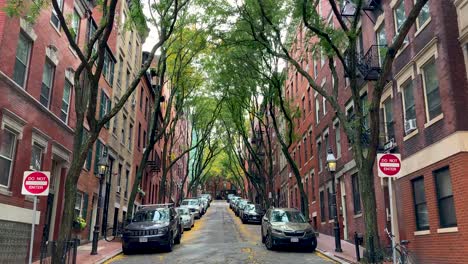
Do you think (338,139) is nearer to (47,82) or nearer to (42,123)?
(47,82)

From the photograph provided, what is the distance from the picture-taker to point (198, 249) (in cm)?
1728

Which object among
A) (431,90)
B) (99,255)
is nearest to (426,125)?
(431,90)

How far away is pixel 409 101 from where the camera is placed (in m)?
15.7

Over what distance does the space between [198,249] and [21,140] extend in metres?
7.90

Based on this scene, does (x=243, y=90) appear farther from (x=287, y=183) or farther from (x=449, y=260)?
(x=449, y=260)

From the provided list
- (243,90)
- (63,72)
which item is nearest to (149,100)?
(243,90)

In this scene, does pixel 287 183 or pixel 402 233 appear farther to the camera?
pixel 287 183

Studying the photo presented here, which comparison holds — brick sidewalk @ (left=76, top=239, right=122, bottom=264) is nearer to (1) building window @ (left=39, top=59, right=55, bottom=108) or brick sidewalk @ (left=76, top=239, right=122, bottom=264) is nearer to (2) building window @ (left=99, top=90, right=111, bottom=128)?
(1) building window @ (left=39, top=59, right=55, bottom=108)

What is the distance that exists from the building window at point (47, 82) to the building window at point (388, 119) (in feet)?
45.0

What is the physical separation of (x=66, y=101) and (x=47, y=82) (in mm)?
2283

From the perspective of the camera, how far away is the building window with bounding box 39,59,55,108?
16.2 m

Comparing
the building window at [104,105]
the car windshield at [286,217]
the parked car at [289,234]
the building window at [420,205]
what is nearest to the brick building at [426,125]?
the building window at [420,205]

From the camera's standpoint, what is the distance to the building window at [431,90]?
13.5 meters

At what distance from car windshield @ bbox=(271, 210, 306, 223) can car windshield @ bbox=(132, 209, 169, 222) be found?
4.54 m
